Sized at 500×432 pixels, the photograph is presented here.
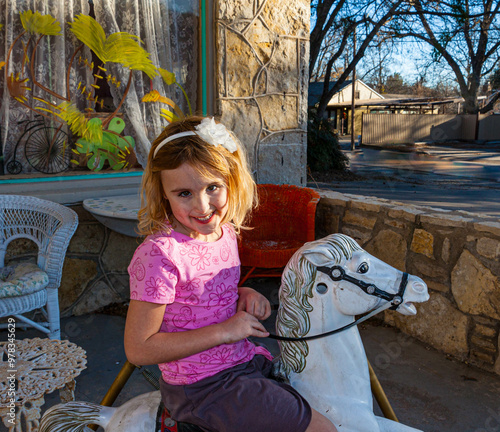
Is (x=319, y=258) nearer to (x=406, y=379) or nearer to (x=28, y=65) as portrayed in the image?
(x=406, y=379)

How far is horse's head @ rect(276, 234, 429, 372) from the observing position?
4.33 feet

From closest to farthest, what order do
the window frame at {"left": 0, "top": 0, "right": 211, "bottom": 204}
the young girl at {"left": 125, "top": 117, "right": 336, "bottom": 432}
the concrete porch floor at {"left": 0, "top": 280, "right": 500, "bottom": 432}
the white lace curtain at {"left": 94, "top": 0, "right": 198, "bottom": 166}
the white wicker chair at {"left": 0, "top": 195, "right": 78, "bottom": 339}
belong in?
the young girl at {"left": 125, "top": 117, "right": 336, "bottom": 432}
the concrete porch floor at {"left": 0, "top": 280, "right": 500, "bottom": 432}
the white wicker chair at {"left": 0, "top": 195, "right": 78, "bottom": 339}
the window frame at {"left": 0, "top": 0, "right": 211, "bottom": 204}
the white lace curtain at {"left": 94, "top": 0, "right": 198, "bottom": 166}

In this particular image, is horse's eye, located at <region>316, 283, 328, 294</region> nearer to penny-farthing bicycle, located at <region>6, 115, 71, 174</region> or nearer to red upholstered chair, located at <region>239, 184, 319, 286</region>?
red upholstered chair, located at <region>239, 184, 319, 286</region>

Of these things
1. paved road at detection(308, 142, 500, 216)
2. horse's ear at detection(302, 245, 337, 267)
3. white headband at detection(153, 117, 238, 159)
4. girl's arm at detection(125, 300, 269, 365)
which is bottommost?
paved road at detection(308, 142, 500, 216)

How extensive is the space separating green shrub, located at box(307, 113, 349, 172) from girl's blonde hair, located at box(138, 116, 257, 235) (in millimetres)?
10482

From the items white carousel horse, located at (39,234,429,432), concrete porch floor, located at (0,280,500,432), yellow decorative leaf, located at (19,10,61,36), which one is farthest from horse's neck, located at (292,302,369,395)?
yellow decorative leaf, located at (19,10,61,36)

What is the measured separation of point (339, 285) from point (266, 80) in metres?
3.36

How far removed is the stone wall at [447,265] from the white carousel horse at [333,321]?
6.60ft

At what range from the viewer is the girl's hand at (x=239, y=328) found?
1.33 metres

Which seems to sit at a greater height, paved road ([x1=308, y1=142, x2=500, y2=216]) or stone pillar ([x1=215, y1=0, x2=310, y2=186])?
stone pillar ([x1=215, y1=0, x2=310, y2=186])

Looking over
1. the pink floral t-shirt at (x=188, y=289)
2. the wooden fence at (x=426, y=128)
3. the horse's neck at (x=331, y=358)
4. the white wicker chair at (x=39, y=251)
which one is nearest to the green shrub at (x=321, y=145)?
the white wicker chair at (x=39, y=251)

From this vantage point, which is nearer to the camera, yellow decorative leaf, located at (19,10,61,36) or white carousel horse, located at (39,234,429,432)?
white carousel horse, located at (39,234,429,432)

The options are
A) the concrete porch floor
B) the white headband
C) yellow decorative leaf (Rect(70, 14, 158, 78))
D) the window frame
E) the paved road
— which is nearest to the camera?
the white headband

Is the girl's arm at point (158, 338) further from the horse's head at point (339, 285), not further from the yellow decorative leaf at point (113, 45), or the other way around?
the yellow decorative leaf at point (113, 45)
